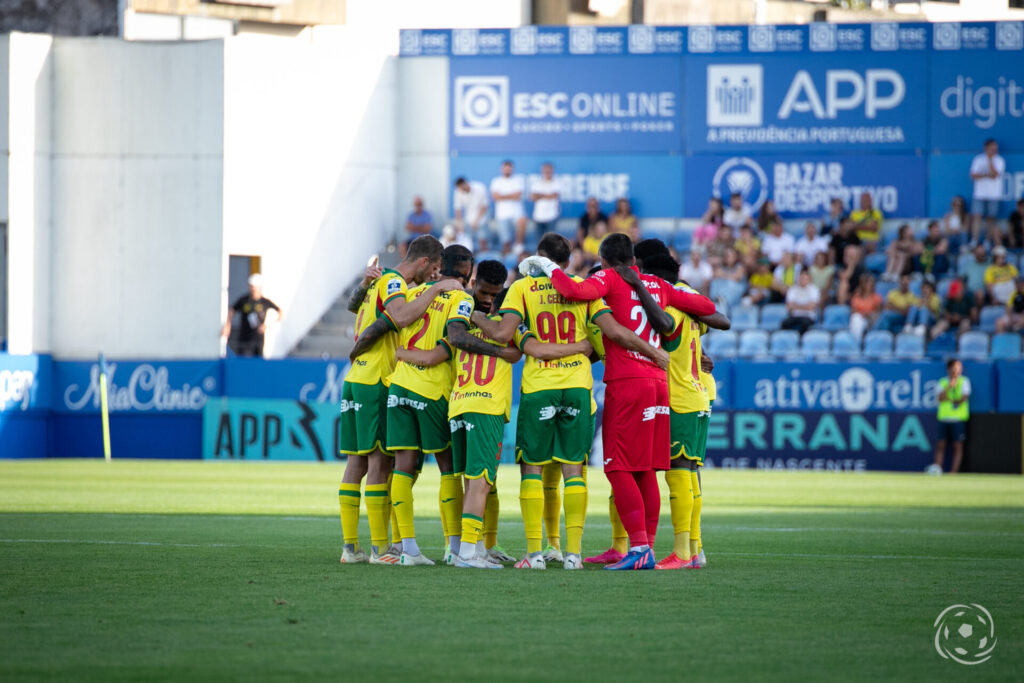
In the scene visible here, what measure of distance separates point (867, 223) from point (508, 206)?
7656 millimetres

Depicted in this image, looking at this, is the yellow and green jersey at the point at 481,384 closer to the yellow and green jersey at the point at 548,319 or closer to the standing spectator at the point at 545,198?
the yellow and green jersey at the point at 548,319

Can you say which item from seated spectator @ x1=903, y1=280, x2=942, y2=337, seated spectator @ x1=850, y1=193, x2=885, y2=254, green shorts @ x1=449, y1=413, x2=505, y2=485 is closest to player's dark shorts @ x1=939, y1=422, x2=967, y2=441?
seated spectator @ x1=903, y1=280, x2=942, y2=337

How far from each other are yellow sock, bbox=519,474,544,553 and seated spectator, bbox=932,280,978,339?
750 inches

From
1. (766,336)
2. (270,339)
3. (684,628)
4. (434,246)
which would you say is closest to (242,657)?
(684,628)

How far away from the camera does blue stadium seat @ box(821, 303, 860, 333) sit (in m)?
28.2

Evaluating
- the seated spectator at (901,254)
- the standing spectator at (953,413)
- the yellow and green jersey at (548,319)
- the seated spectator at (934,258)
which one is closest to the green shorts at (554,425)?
the yellow and green jersey at (548,319)

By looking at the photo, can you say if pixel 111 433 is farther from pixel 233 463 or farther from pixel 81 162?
pixel 81 162

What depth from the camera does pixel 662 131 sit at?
32875mm

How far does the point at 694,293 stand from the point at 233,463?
1758 centimetres

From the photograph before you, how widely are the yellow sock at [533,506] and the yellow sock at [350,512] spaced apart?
1294 mm

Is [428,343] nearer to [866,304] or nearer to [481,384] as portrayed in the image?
[481,384]

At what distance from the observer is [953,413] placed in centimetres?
2503

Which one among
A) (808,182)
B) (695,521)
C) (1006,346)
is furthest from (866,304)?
(695,521)

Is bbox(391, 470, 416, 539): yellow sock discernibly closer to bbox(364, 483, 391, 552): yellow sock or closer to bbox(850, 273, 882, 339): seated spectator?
bbox(364, 483, 391, 552): yellow sock
